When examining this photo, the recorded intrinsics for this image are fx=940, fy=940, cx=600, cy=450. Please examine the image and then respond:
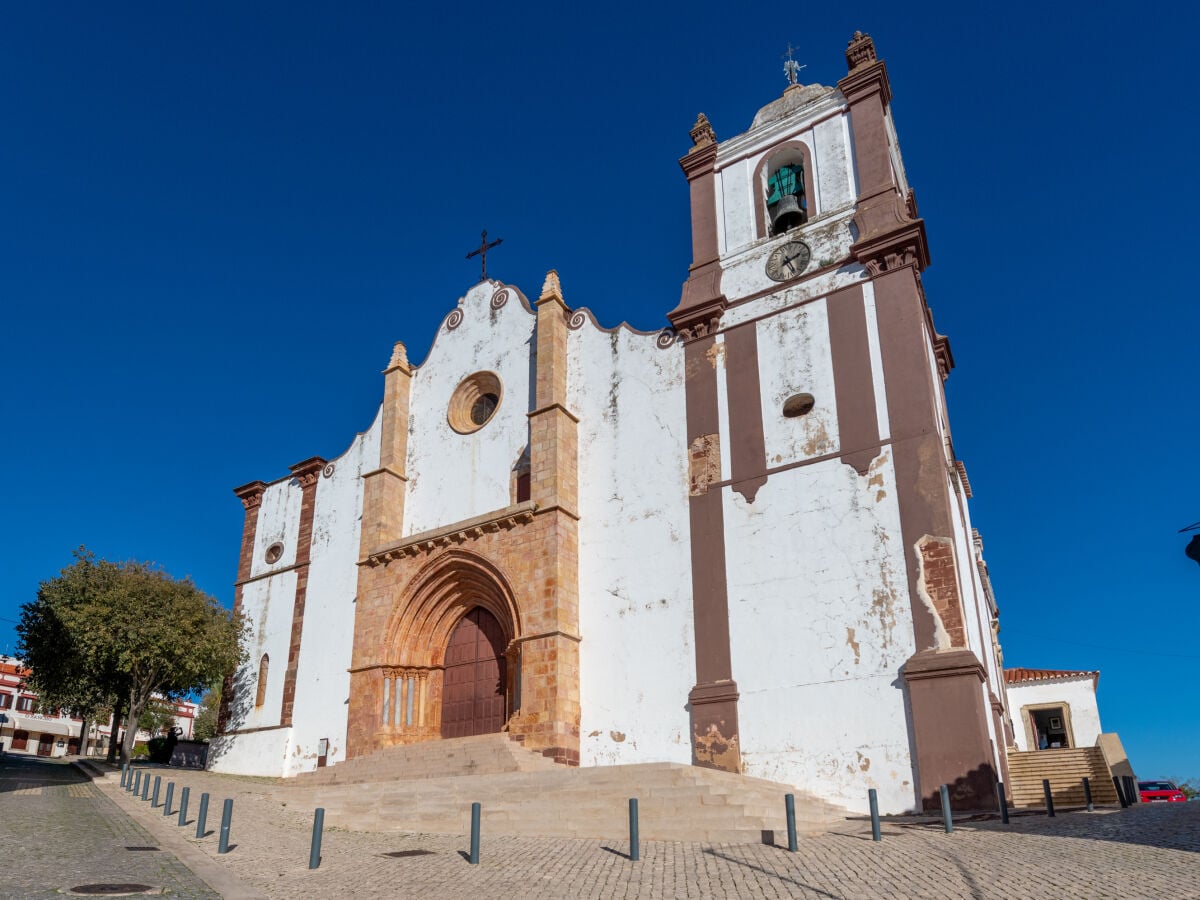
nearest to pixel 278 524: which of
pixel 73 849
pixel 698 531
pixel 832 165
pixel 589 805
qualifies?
pixel 698 531

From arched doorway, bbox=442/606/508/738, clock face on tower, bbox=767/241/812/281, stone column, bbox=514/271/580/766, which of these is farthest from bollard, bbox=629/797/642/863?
clock face on tower, bbox=767/241/812/281

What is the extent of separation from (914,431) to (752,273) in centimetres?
561

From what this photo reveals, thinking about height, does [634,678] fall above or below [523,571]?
below

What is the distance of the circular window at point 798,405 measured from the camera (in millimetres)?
18469

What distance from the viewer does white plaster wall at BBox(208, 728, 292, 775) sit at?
23656 mm

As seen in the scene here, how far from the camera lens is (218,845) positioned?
11.8 m

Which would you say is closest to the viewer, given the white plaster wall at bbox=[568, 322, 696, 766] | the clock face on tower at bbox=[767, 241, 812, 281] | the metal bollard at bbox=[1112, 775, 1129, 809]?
the metal bollard at bbox=[1112, 775, 1129, 809]

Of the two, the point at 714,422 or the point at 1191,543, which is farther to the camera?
the point at 714,422

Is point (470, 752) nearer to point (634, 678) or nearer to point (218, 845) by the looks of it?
point (634, 678)


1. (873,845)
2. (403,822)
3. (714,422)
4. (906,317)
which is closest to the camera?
(873,845)

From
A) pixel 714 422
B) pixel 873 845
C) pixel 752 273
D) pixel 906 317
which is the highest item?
pixel 752 273

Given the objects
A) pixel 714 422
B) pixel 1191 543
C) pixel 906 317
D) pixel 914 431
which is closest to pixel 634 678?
pixel 714 422

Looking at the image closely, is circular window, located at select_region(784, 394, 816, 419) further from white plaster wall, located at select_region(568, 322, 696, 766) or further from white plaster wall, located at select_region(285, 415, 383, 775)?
white plaster wall, located at select_region(285, 415, 383, 775)

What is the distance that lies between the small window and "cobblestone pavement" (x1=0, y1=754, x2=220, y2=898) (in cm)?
624
